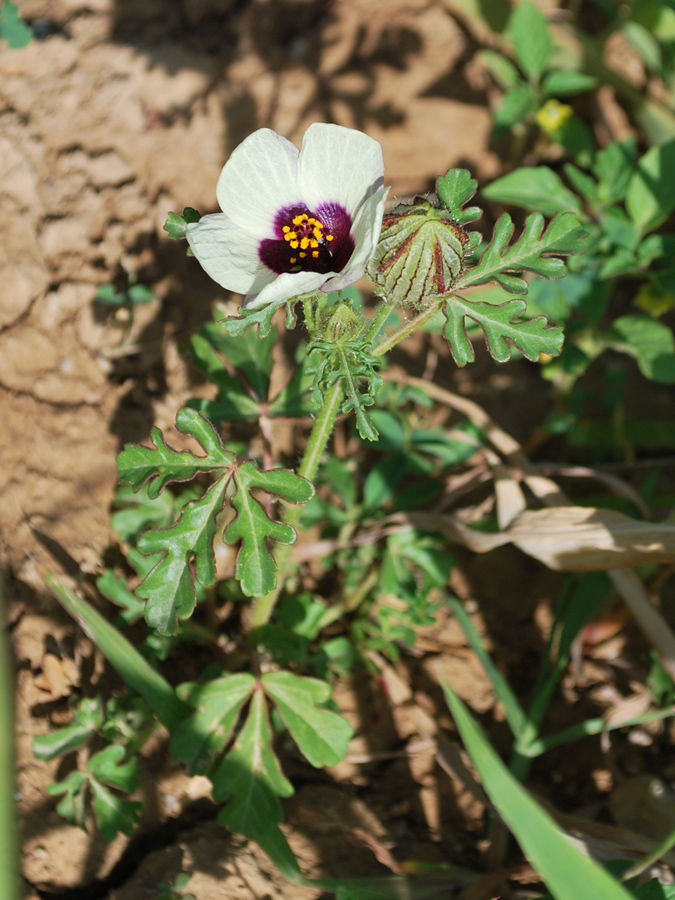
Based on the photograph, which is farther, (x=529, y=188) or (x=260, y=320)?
(x=529, y=188)

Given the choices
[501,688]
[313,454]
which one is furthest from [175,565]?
[501,688]

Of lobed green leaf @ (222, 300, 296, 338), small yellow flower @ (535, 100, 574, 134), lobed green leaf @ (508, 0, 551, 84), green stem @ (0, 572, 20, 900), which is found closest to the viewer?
green stem @ (0, 572, 20, 900)

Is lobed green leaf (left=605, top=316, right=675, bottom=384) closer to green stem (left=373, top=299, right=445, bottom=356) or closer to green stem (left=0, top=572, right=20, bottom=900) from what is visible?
green stem (left=373, top=299, right=445, bottom=356)

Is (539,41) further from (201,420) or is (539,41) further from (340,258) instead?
(201,420)

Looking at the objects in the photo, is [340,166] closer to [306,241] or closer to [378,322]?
[306,241]

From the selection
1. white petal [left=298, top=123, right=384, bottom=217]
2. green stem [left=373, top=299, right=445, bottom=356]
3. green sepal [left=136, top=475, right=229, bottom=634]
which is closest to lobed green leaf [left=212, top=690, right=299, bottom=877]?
green sepal [left=136, top=475, right=229, bottom=634]

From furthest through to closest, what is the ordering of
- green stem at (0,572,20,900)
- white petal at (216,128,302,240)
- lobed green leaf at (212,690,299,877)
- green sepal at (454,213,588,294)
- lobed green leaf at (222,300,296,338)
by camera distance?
1. lobed green leaf at (212,690,299,877)
2. green sepal at (454,213,588,294)
3. white petal at (216,128,302,240)
4. lobed green leaf at (222,300,296,338)
5. green stem at (0,572,20,900)

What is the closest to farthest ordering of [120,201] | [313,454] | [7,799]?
1. [7,799]
2. [313,454]
3. [120,201]

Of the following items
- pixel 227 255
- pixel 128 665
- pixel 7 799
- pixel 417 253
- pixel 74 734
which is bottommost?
pixel 74 734
